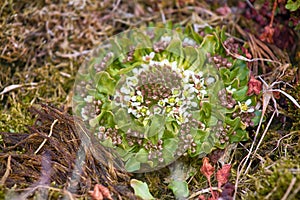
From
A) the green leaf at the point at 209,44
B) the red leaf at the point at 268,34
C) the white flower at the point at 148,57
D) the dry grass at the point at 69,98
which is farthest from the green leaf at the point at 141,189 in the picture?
the red leaf at the point at 268,34

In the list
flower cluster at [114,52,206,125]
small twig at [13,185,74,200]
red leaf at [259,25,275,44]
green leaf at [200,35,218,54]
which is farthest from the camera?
red leaf at [259,25,275,44]

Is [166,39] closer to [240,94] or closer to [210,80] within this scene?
[210,80]

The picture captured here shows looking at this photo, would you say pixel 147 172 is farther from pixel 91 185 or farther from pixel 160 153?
pixel 91 185

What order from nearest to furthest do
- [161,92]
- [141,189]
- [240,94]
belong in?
1. [141,189]
2. [161,92]
3. [240,94]

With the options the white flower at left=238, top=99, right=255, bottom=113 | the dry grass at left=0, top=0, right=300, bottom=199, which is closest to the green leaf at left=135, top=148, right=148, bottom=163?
the dry grass at left=0, top=0, right=300, bottom=199

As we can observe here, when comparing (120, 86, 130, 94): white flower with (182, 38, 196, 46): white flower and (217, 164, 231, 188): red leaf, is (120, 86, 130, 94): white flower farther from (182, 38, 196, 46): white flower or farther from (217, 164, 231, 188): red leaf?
(217, 164, 231, 188): red leaf

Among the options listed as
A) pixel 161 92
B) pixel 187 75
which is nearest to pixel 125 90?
pixel 161 92

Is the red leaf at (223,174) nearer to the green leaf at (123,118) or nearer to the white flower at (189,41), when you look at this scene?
the green leaf at (123,118)
